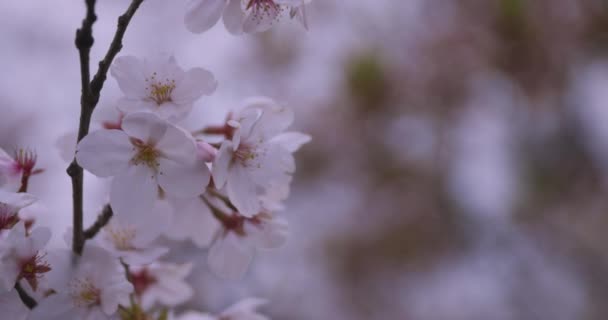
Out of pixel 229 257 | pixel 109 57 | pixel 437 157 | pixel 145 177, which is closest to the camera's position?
pixel 109 57

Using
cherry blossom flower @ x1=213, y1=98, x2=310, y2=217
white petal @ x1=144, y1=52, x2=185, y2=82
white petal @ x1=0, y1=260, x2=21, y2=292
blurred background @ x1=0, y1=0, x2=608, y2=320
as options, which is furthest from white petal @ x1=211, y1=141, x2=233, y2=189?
blurred background @ x1=0, y1=0, x2=608, y2=320

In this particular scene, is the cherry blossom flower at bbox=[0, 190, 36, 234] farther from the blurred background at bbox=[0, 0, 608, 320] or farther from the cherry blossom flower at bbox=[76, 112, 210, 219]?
the blurred background at bbox=[0, 0, 608, 320]

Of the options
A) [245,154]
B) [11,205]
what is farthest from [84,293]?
[245,154]

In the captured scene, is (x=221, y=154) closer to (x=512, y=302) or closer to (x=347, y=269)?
(x=512, y=302)

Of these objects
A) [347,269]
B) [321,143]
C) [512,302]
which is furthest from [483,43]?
[347,269]

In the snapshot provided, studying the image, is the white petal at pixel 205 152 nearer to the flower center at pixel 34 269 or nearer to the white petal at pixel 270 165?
the white petal at pixel 270 165

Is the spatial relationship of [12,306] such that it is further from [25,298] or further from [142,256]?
[142,256]
